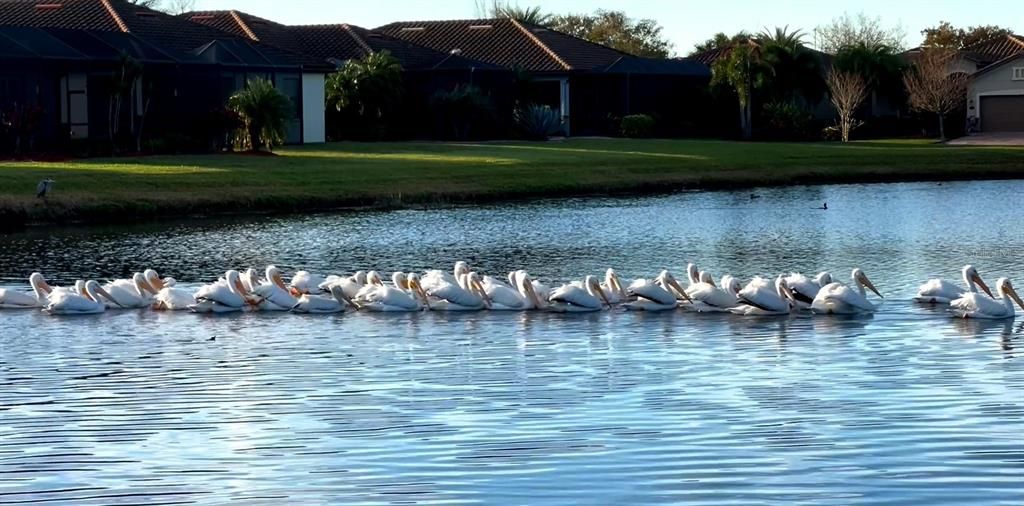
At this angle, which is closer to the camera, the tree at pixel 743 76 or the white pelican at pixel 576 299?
the white pelican at pixel 576 299

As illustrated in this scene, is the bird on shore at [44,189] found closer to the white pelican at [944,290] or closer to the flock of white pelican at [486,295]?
the flock of white pelican at [486,295]

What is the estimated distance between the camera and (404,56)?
2638 inches

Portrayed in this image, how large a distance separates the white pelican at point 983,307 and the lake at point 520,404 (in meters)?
0.20

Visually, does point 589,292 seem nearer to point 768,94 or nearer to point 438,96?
point 438,96

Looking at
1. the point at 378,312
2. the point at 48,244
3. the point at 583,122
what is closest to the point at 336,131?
the point at 583,122

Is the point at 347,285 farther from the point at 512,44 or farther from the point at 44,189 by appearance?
the point at 512,44

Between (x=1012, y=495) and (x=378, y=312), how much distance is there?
1091cm

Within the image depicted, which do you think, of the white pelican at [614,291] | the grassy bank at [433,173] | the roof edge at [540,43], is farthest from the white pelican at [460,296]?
the roof edge at [540,43]

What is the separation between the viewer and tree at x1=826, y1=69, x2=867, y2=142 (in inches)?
2758

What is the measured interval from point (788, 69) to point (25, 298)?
2111 inches

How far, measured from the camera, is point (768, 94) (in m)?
71.2

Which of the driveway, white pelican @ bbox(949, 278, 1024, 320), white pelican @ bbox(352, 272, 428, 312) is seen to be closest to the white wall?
the driveway

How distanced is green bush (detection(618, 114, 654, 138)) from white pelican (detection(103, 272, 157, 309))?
46.2 metres

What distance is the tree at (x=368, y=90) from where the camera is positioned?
60688 mm
